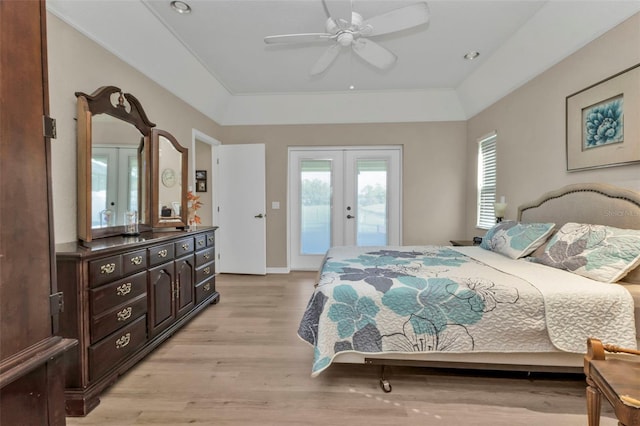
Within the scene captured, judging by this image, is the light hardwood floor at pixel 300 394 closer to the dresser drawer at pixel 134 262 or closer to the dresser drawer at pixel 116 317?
the dresser drawer at pixel 116 317

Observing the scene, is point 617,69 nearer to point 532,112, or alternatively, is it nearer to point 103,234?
point 532,112

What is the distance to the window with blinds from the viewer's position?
12.2 feet

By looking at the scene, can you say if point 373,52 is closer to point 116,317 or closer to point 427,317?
point 427,317

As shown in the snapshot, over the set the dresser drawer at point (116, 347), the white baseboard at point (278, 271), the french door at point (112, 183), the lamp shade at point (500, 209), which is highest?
the french door at point (112, 183)

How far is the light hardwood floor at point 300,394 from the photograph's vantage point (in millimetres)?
1553

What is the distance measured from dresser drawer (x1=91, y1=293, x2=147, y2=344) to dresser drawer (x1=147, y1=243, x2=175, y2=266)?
26 centimetres

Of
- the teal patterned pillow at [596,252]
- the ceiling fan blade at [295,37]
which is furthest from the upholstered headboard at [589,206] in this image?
the ceiling fan blade at [295,37]

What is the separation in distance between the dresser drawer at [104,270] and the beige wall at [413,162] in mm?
2876

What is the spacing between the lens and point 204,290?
3031 millimetres

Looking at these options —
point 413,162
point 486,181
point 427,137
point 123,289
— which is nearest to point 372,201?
point 413,162

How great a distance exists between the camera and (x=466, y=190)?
14.5 feet

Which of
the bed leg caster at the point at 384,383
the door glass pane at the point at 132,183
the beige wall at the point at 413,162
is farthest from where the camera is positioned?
the beige wall at the point at 413,162

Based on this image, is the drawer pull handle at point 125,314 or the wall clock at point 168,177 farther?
the wall clock at point 168,177

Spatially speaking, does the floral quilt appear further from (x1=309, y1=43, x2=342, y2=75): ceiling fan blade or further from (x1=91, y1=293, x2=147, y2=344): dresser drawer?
(x1=309, y1=43, x2=342, y2=75): ceiling fan blade
